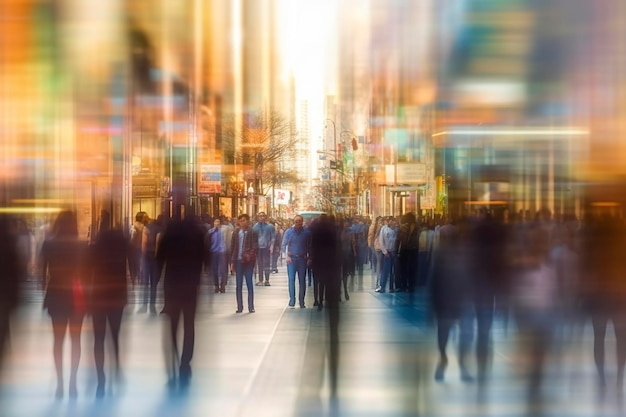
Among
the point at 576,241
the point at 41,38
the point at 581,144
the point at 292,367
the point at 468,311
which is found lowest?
the point at 292,367

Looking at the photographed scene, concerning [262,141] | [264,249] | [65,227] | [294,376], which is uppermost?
[262,141]

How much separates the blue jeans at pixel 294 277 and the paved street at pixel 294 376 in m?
2.93

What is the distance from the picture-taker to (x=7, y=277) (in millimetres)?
8672

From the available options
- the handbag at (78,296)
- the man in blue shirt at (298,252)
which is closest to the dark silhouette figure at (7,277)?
the handbag at (78,296)

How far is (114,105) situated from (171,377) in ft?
31.5

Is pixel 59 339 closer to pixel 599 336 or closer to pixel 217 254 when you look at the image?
pixel 599 336

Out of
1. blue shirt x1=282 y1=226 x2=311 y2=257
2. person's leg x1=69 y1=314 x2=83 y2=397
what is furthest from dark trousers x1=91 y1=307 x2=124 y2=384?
blue shirt x1=282 y1=226 x2=311 y2=257

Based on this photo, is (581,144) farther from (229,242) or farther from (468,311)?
(229,242)

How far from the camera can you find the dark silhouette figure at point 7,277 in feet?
28.4

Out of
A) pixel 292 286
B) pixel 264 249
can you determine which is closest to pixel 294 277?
pixel 292 286

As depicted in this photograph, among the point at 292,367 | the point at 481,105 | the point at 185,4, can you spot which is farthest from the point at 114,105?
the point at 292,367

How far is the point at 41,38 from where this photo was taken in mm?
13781

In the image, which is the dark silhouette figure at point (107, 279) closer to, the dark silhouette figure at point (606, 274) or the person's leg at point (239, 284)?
the dark silhouette figure at point (606, 274)

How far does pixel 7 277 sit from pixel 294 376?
317 centimetres
